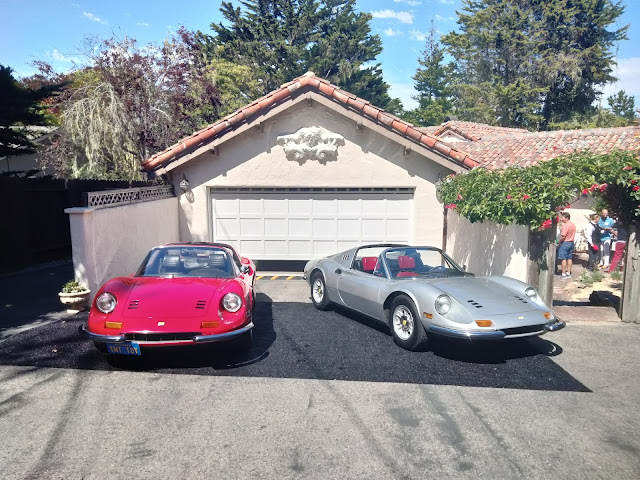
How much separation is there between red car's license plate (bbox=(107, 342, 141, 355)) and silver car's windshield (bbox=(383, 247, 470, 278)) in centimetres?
331

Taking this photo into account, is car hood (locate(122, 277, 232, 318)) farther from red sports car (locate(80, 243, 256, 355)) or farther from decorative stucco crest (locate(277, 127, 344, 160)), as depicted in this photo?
decorative stucco crest (locate(277, 127, 344, 160))

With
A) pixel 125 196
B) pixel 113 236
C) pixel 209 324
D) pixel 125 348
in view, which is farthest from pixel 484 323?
pixel 125 196

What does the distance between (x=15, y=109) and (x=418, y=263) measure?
10.1 m

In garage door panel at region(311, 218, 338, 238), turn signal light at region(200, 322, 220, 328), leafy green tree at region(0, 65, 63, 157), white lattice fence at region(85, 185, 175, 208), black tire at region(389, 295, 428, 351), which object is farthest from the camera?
garage door panel at region(311, 218, 338, 238)

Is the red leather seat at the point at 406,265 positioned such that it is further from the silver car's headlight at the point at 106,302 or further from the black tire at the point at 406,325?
the silver car's headlight at the point at 106,302

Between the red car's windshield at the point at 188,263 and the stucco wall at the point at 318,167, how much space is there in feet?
15.8

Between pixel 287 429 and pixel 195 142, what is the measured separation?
26.8 feet

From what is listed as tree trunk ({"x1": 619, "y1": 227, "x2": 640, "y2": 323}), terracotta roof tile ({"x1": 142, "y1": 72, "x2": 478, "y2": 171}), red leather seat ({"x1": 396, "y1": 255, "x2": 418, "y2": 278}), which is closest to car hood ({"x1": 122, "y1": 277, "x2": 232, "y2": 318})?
red leather seat ({"x1": 396, "y1": 255, "x2": 418, "y2": 278})

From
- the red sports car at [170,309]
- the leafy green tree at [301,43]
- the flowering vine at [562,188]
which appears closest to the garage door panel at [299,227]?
the flowering vine at [562,188]

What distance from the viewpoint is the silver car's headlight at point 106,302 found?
500 cm

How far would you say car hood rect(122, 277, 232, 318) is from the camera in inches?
191

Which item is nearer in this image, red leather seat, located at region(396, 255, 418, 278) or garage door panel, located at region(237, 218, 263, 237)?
red leather seat, located at region(396, 255, 418, 278)

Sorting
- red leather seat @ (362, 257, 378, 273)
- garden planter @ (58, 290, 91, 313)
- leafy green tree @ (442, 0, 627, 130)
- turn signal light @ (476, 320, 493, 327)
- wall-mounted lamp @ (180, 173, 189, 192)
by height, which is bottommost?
garden planter @ (58, 290, 91, 313)

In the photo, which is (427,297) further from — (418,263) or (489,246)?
(489,246)
